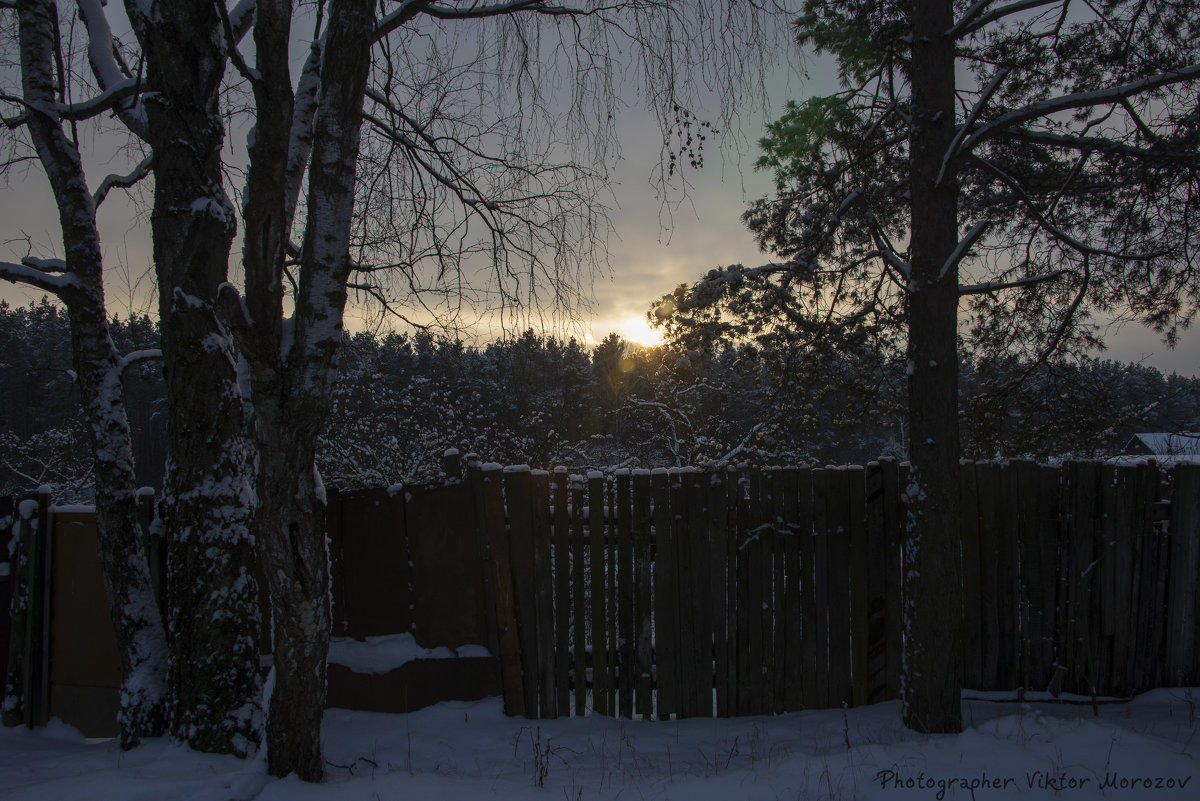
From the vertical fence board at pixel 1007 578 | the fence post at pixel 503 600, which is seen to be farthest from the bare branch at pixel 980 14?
the fence post at pixel 503 600

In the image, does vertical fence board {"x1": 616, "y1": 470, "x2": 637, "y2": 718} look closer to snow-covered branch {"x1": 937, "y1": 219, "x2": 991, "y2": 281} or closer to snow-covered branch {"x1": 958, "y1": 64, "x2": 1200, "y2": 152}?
snow-covered branch {"x1": 937, "y1": 219, "x2": 991, "y2": 281}

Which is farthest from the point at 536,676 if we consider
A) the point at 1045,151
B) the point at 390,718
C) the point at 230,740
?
the point at 1045,151

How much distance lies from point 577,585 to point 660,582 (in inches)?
23.3

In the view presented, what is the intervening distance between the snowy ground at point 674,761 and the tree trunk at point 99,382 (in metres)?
0.80

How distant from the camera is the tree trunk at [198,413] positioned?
3523mm

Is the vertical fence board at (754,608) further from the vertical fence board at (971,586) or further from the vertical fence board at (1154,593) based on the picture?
the vertical fence board at (1154,593)

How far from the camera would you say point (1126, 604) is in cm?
491

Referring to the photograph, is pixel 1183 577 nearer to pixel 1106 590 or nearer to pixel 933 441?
pixel 1106 590

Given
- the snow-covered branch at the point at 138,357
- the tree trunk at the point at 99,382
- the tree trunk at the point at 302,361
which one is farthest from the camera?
the snow-covered branch at the point at 138,357

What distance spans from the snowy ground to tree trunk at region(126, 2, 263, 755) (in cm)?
40

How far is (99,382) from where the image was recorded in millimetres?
4309

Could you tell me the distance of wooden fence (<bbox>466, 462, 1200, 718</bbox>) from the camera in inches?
182

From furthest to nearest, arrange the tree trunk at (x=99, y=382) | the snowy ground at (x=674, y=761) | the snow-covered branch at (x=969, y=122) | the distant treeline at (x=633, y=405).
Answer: the distant treeline at (x=633, y=405), the tree trunk at (x=99, y=382), the snow-covered branch at (x=969, y=122), the snowy ground at (x=674, y=761)

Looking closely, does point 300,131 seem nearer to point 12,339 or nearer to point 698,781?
point 698,781
